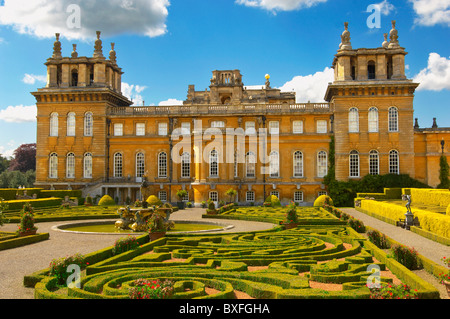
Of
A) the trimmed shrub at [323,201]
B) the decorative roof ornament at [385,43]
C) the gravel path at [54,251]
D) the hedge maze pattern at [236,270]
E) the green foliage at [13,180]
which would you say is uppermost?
the decorative roof ornament at [385,43]

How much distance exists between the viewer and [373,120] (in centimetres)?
3547

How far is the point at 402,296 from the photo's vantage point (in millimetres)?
6336

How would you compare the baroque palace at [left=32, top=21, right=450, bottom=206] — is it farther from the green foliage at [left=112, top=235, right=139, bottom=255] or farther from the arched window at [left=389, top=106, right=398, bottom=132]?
the green foliage at [left=112, top=235, right=139, bottom=255]

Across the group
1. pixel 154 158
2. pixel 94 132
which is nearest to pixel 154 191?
pixel 154 158

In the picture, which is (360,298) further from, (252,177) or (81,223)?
(252,177)

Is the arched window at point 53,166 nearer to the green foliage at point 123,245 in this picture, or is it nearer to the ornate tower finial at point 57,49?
the ornate tower finial at point 57,49

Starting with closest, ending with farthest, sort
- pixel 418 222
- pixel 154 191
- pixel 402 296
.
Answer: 1. pixel 402 296
2. pixel 418 222
3. pixel 154 191

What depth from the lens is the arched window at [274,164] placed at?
1458 inches

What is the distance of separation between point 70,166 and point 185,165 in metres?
10.9

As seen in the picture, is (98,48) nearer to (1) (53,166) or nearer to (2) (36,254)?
(1) (53,166)

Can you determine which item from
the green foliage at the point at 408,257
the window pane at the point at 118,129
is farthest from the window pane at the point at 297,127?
the green foliage at the point at 408,257

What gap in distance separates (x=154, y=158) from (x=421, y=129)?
79.8 feet

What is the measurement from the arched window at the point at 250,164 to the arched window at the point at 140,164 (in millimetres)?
9759

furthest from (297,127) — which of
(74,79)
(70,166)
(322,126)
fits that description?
(74,79)
